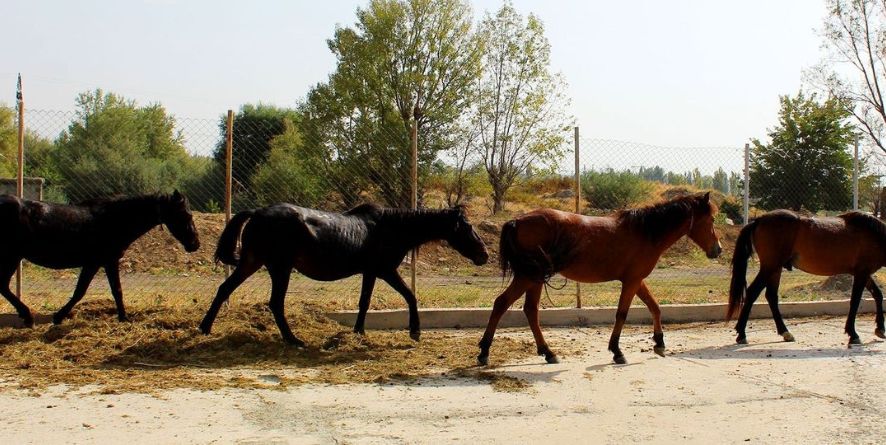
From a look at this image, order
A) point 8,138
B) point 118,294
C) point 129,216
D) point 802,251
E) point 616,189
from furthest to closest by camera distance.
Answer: point 8,138 → point 616,189 → point 802,251 → point 129,216 → point 118,294

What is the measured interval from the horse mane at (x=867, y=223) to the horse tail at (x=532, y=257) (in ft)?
13.2

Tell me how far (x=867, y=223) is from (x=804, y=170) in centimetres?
950

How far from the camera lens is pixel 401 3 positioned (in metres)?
23.3

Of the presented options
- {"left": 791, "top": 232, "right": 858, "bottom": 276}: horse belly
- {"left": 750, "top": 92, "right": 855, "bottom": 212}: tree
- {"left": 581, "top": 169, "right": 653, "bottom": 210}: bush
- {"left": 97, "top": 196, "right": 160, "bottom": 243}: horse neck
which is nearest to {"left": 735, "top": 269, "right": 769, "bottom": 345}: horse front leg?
{"left": 791, "top": 232, "right": 858, "bottom": 276}: horse belly

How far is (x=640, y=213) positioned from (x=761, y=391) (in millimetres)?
2222

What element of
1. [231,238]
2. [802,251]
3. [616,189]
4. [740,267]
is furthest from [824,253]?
[616,189]

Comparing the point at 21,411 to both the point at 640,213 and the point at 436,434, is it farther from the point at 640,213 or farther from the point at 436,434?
the point at 640,213

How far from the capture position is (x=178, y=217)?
350 inches

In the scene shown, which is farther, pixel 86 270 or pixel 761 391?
pixel 86 270

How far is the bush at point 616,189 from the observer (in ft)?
71.0

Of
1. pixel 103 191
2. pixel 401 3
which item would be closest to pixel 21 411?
pixel 103 191

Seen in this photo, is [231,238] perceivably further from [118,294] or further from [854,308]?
[854,308]

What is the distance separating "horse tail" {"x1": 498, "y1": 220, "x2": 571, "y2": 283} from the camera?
745 centimetres

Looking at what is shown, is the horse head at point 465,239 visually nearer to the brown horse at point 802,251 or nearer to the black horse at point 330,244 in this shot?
the black horse at point 330,244
